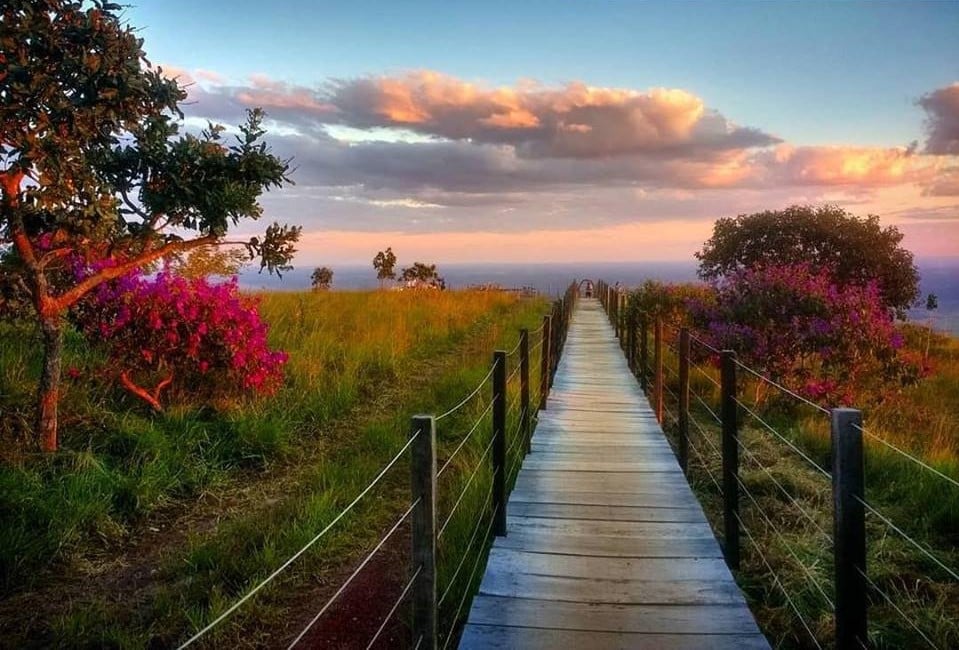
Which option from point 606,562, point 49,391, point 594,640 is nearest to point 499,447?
point 606,562

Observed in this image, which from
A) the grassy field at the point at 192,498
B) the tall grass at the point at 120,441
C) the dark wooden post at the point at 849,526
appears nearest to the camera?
the dark wooden post at the point at 849,526

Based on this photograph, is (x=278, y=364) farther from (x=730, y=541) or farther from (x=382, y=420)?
(x=730, y=541)

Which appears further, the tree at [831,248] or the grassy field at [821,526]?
the tree at [831,248]

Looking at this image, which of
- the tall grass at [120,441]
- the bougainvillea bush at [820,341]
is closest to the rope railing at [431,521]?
the tall grass at [120,441]

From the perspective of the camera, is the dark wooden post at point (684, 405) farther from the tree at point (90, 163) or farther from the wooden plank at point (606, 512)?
Answer: the tree at point (90, 163)

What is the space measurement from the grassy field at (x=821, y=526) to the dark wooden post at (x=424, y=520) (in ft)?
5.84

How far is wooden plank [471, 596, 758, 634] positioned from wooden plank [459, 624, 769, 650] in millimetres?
49

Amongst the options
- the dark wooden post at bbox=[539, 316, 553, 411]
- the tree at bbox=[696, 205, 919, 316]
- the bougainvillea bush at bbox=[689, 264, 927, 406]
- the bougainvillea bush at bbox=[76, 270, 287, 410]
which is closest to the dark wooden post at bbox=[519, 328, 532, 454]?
the dark wooden post at bbox=[539, 316, 553, 411]

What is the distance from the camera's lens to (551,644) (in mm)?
3359

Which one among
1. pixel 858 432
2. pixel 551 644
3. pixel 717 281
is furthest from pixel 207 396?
pixel 717 281

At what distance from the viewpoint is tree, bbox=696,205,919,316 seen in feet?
75.1

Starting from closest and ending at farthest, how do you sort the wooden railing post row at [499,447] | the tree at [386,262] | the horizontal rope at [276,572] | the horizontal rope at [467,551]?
1. the horizontal rope at [276,572]
2. the horizontal rope at [467,551]
3. the wooden railing post row at [499,447]
4. the tree at [386,262]

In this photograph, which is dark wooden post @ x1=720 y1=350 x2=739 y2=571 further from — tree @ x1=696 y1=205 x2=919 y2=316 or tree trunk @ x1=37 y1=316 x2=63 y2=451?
Answer: tree @ x1=696 y1=205 x2=919 y2=316

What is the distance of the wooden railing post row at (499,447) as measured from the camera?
15.5ft
